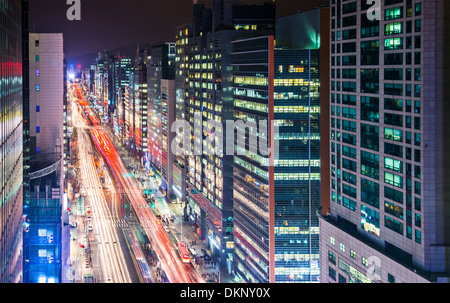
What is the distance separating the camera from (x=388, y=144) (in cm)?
2364

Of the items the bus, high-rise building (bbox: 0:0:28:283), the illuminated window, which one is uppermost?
high-rise building (bbox: 0:0:28:283)

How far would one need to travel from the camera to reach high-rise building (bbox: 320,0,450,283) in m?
21.2

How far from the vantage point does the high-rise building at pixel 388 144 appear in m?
21.2

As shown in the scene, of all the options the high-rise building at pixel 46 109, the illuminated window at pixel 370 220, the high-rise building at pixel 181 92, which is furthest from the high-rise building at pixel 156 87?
the illuminated window at pixel 370 220

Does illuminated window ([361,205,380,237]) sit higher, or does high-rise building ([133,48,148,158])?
high-rise building ([133,48,148,158])

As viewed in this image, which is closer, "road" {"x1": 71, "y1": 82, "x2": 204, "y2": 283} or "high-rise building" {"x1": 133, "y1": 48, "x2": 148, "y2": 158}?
"road" {"x1": 71, "y1": 82, "x2": 204, "y2": 283}

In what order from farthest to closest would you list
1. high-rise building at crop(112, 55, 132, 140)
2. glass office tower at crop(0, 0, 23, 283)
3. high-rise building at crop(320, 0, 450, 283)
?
1. high-rise building at crop(112, 55, 132, 140)
2. high-rise building at crop(320, 0, 450, 283)
3. glass office tower at crop(0, 0, 23, 283)

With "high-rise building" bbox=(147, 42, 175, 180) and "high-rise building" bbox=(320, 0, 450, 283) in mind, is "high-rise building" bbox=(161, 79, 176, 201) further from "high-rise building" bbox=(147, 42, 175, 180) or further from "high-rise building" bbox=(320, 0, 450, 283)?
"high-rise building" bbox=(320, 0, 450, 283)

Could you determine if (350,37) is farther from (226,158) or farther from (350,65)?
(226,158)

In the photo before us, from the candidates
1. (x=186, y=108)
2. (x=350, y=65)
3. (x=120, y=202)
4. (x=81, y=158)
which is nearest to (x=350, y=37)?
(x=350, y=65)

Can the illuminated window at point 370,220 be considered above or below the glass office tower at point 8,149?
below

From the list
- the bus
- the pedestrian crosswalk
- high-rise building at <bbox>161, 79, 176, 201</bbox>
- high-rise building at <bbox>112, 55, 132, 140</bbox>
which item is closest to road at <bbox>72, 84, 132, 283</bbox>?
the pedestrian crosswalk

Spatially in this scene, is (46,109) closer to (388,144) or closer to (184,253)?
(184,253)

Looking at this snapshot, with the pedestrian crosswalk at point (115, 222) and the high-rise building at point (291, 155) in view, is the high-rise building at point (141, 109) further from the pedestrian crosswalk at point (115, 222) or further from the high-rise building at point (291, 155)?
the high-rise building at point (291, 155)
